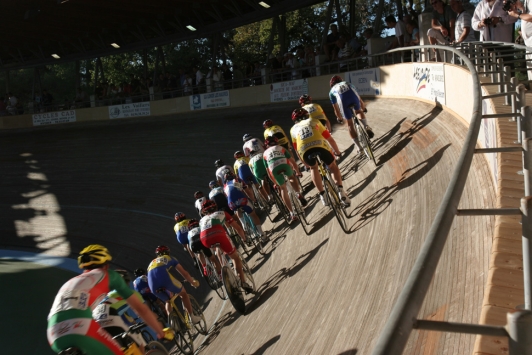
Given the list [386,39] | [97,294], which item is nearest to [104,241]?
[386,39]

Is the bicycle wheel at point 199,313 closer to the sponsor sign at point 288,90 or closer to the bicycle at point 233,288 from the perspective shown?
the bicycle at point 233,288

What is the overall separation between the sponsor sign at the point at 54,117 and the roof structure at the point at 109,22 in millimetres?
4147

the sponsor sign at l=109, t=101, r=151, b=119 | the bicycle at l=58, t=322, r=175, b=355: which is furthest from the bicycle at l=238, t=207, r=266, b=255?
the sponsor sign at l=109, t=101, r=151, b=119

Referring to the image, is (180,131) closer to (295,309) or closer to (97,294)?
(295,309)

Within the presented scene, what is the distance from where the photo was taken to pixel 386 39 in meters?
15.2

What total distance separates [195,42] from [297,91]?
3099cm

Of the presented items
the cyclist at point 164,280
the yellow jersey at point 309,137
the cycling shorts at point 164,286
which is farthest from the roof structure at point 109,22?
the cycling shorts at point 164,286

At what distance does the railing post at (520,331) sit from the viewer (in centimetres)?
110

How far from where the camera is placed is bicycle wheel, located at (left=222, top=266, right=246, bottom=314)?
307 inches

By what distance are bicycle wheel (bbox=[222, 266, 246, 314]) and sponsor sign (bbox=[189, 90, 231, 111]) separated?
13.9m

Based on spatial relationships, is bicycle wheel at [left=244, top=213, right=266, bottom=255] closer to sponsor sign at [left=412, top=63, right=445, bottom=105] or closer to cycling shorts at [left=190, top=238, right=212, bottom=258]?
cycling shorts at [left=190, top=238, right=212, bottom=258]

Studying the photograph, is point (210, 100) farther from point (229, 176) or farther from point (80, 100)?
point (229, 176)

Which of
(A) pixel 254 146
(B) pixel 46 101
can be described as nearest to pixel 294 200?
(A) pixel 254 146

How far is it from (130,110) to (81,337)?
21.6m
